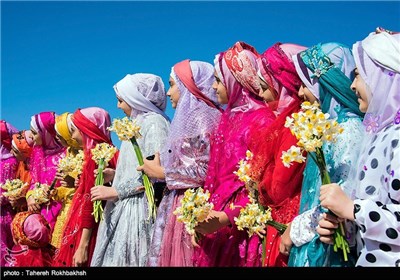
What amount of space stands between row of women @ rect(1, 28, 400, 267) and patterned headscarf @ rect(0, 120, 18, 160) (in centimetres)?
257

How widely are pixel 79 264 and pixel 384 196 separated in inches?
143

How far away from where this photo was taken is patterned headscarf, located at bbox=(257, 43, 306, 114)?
4492mm

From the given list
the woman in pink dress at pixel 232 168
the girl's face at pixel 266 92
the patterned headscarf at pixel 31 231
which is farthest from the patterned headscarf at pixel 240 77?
the patterned headscarf at pixel 31 231

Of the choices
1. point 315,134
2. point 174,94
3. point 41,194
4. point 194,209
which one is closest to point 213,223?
point 194,209

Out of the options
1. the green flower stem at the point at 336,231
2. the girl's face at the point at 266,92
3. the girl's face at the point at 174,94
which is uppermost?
Result: the girl's face at the point at 174,94

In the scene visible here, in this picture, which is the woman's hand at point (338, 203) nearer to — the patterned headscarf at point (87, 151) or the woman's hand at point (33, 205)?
the patterned headscarf at point (87, 151)

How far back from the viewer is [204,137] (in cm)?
518

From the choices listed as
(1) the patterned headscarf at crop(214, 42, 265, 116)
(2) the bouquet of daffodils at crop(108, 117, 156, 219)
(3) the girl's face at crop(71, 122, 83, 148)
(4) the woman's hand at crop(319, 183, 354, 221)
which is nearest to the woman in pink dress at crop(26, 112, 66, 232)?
(3) the girl's face at crop(71, 122, 83, 148)

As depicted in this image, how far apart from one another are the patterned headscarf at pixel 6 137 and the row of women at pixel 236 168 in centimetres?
257

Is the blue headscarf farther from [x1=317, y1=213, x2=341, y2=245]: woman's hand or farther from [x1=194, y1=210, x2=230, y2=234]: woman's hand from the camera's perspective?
[x1=194, y1=210, x2=230, y2=234]: woman's hand

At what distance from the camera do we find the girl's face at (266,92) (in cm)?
465

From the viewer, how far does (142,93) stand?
20.4ft

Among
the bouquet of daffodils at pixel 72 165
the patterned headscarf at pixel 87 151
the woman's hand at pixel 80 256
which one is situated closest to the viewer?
the woman's hand at pixel 80 256
